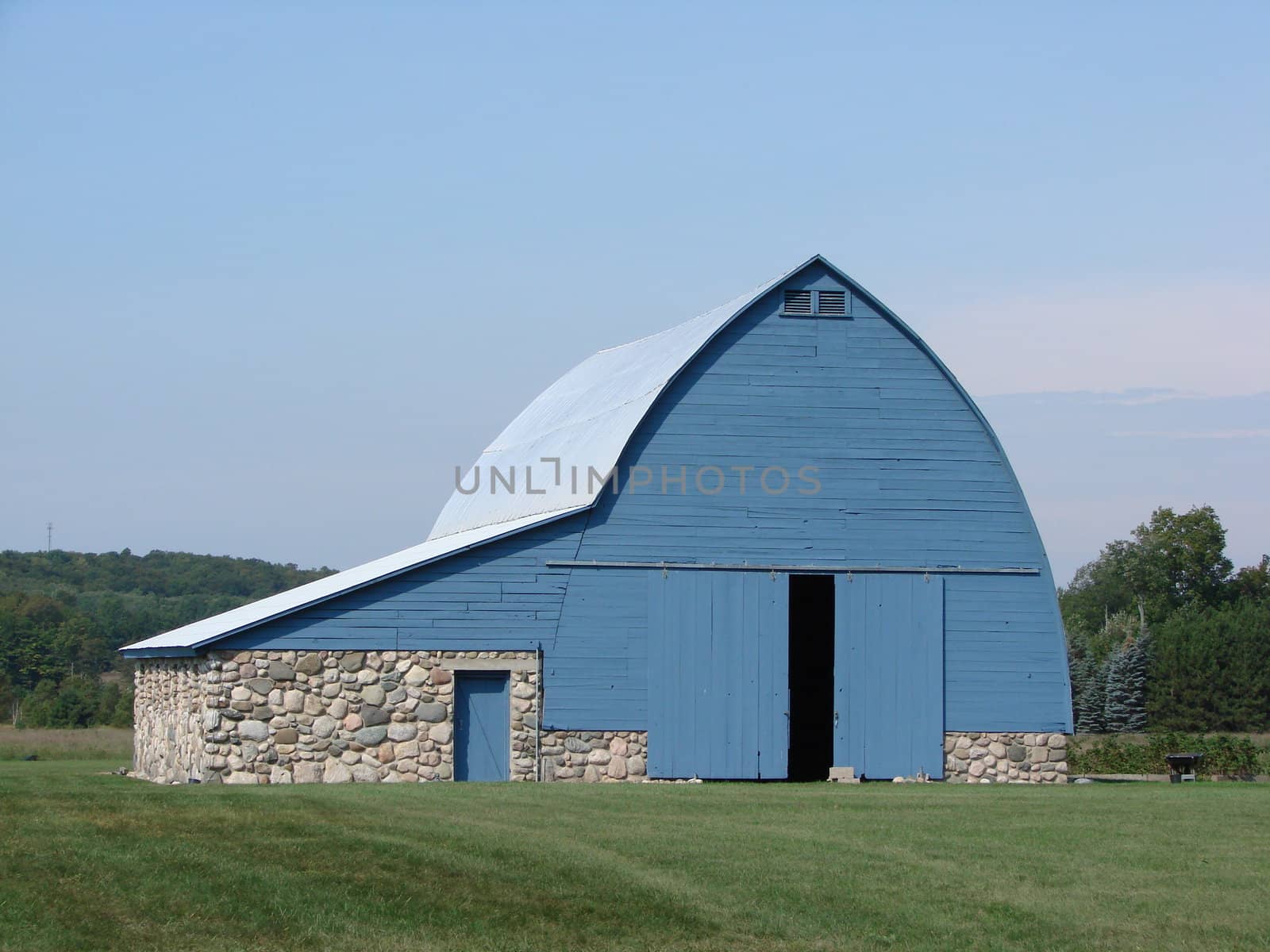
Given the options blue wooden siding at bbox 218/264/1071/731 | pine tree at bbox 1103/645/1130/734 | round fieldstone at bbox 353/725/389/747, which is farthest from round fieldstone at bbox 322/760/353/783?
pine tree at bbox 1103/645/1130/734

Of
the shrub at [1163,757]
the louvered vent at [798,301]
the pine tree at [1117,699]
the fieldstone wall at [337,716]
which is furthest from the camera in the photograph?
the pine tree at [1117,699]

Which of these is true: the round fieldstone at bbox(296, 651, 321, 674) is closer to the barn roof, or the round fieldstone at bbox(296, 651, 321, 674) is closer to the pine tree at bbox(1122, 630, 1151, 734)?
the barn roof

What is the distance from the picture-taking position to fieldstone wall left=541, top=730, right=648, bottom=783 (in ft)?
80.6

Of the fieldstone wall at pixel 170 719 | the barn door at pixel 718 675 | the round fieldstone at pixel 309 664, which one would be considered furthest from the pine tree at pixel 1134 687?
the round fieldstone at pixel 309 664

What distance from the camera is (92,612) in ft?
325

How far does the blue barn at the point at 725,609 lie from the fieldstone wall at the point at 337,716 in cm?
4

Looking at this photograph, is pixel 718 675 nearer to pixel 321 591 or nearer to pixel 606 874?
pixel 321 591

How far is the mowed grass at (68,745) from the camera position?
A: 36438 mm

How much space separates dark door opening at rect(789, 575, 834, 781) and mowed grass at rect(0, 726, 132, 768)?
1338 centimetres

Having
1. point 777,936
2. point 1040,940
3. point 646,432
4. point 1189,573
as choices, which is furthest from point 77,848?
point 1189,573

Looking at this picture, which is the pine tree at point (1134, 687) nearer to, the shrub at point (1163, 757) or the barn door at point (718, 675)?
the shrub at point (1163, 757)

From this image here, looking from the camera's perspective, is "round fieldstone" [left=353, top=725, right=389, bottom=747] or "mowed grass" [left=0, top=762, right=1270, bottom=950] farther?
"round fieldstone" [left=353, top=725, right=389, bottom=747]

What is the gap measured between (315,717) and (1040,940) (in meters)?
14.1

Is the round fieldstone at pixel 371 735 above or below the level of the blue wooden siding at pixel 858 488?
below
